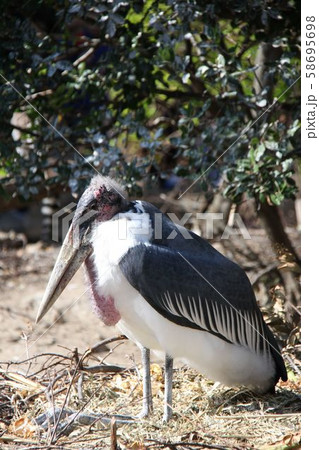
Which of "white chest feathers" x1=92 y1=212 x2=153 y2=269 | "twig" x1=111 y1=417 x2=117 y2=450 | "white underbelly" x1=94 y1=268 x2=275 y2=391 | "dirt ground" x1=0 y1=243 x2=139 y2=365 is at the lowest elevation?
"dirt ground" x1=0 y1=243 x2=139 y2=365

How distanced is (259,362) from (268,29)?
2208 millimetres

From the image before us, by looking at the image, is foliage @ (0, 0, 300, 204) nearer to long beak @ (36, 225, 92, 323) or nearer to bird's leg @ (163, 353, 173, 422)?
long beak @ (36, 225, 92, 323)

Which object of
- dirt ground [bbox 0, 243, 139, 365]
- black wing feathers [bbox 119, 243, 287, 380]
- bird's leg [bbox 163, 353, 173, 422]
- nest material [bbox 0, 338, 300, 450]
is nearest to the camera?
nest material [bbox 0, 338, 300, 450]

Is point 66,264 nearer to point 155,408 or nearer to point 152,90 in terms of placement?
point 155,408

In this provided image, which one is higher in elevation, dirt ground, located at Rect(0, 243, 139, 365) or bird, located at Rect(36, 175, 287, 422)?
bird, located at Rect(36, 175, 287, 422)

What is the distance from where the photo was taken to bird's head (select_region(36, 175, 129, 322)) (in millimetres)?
4074

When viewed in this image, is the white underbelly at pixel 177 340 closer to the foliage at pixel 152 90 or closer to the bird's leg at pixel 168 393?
the bird's leg at pixel 168 393

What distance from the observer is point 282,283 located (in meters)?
6.68

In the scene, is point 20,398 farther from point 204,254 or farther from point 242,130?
point 242,130

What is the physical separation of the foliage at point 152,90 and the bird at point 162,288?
93 cm

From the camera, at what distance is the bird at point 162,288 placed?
3920 millimetres

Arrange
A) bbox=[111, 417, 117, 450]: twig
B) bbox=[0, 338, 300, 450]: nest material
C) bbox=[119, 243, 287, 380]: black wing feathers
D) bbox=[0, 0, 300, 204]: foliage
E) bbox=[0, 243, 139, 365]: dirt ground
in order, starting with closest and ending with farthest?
bbox=[111, 417, 117, 450]: twig, bbox=[0, 338, 300, 450]: nest material, bbox=[119, 243, 287, 380]: black wing feathers, bbox=[0, 0, 300, 204]: foliage, bbox=[0, 243, 139, 365]: dirt ground

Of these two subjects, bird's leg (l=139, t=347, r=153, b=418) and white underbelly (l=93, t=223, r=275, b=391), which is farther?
bird's leg (l=139, t=347, r=153, b=418)

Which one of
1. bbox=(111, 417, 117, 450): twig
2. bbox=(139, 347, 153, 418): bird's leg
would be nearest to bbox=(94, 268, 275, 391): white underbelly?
bbox=(139, 347, 153, 418): bird's leg
